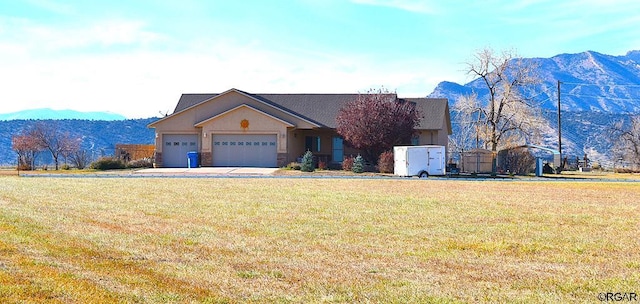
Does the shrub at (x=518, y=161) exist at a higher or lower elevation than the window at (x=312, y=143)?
lower

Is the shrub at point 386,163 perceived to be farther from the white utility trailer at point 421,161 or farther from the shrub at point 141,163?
the shrub at point 141,163

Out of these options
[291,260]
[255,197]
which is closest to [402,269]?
[291,260]

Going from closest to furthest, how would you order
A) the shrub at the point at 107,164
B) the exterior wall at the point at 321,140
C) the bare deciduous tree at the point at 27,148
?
the shrub at the point at 107,164
the exterior wall at the point at 321,140
the bare deciduous tree at the point at 27,148

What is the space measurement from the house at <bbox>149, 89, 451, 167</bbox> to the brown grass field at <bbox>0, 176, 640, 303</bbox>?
90.7 ft

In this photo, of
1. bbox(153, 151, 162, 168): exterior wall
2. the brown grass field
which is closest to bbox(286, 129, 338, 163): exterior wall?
bbox(153, 151, 162, 168): exterior wall

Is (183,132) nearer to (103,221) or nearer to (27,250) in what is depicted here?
(103,221)

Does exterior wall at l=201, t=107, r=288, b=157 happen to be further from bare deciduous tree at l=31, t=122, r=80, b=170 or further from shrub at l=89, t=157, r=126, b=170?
bare deciduous tree at l=31, t=122, r=80, b=170

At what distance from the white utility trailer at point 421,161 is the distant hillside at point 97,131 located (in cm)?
6320

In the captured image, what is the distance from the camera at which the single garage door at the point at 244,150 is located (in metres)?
47.7

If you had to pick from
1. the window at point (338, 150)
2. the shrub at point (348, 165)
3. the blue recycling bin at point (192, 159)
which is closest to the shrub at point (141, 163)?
the blue recycling bin at point (192, 159)

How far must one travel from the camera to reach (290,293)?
823 cm

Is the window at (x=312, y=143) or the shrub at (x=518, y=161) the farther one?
the window at (x=312, y=143)

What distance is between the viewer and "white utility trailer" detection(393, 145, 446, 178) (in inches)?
1558

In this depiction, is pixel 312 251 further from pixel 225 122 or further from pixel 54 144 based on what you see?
pixel 54 144
